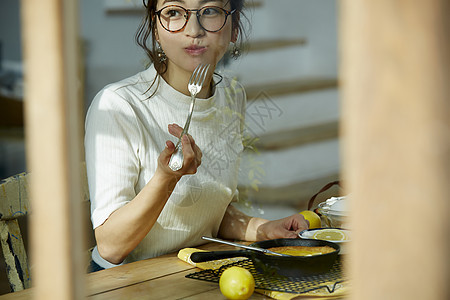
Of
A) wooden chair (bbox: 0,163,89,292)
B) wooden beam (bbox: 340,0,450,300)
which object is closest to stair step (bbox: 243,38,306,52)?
wooden chair (bbox: 0,163,89,292)

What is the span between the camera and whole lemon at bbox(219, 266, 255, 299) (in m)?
0.91

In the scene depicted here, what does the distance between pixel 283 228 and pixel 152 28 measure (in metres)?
0.54

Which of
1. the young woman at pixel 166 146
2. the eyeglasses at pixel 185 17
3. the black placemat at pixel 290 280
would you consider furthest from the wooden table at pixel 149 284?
the eyeglasses at pixel 185 17

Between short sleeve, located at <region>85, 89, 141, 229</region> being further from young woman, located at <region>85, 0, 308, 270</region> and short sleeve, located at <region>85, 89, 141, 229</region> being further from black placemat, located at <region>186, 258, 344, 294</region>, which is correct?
black placemat, located at <region>186, 258, 344, 294</region>

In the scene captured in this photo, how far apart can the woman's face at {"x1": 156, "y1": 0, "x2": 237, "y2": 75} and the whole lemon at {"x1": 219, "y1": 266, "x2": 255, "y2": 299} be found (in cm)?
53

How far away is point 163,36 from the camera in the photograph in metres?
1.26

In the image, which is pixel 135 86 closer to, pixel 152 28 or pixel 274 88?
pixel 152 28

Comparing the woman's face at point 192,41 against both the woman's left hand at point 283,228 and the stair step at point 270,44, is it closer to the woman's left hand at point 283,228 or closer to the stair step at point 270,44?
the stair step at point 270,44

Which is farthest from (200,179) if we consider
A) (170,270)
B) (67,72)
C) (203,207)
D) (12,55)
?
(12,55)

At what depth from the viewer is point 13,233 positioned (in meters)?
1.32

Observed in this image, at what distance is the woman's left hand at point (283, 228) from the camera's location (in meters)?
1.30

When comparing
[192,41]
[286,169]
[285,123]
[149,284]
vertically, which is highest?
[192,41]

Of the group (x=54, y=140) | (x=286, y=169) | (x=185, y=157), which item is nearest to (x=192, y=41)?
(x=185, y=157)

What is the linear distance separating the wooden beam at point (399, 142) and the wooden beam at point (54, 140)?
0.28 meters
